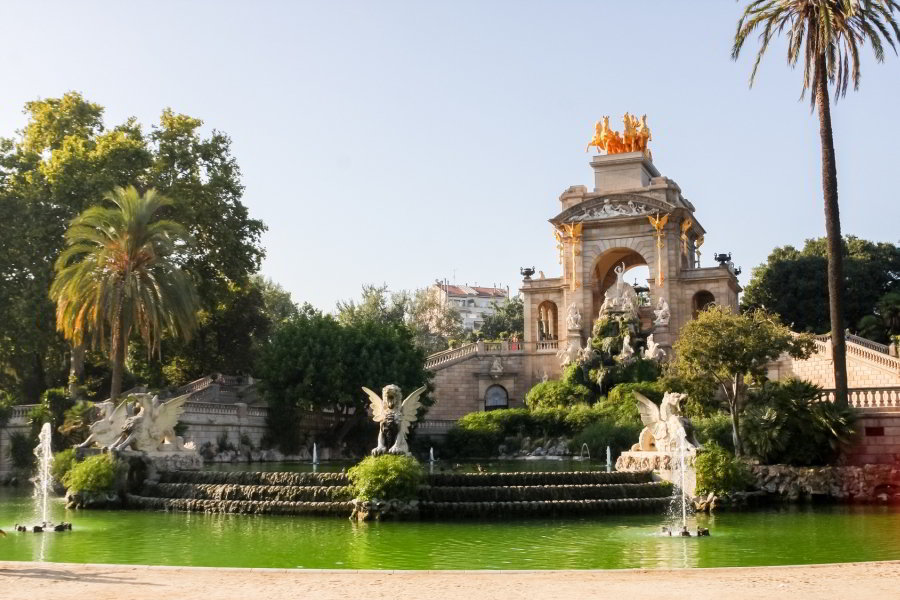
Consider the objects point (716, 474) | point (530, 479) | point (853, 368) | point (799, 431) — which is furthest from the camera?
point (853, 368)

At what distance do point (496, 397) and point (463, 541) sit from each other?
38987 millimetres

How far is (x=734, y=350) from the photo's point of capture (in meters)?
26.0

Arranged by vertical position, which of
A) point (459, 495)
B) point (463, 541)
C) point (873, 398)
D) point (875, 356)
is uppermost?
point (875, 356)

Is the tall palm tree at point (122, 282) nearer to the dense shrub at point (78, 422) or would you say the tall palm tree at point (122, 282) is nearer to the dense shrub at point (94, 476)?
the dense shrub at point (78, 422)

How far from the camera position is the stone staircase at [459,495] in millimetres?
21438

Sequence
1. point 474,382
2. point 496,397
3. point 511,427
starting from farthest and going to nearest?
point 496,397 < point 474,382 < point 511,427

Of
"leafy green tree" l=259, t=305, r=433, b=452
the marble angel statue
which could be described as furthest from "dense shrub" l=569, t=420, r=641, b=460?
the marble angel statue

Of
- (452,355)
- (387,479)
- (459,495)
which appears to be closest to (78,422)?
(387,479)

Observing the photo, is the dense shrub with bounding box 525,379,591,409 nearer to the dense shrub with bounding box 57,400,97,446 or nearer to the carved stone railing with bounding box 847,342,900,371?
the carved stone railing with bounding box 847,342,900,371

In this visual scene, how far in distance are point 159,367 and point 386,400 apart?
86.3 feet

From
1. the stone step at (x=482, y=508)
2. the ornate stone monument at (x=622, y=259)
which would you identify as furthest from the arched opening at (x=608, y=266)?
the stone step at (x=482, y=508)

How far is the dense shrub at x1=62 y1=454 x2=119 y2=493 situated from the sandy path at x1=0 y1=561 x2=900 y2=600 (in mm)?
11878

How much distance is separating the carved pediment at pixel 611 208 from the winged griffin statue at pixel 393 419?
35.0 metres

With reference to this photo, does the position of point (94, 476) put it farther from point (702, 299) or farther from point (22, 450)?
point (702, 299)
